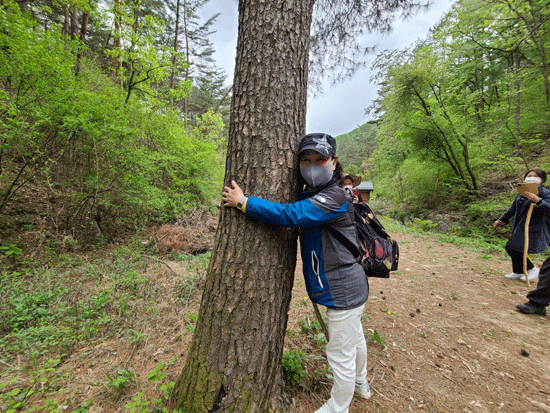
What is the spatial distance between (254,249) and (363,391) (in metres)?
1.59

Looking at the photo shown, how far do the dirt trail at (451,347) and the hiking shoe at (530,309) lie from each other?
0.27 feet

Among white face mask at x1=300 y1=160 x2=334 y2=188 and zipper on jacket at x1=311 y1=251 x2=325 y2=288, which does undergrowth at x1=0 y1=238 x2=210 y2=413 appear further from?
white face mask at x1=300 y1=160 x2=334 y2=188

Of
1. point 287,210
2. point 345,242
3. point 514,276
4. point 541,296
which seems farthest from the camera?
point 514,276

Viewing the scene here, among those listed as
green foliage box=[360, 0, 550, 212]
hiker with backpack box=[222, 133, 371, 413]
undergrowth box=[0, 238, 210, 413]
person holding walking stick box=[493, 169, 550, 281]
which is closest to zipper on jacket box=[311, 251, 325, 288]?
hiker with backpack box=[222, 133, 371, 413]

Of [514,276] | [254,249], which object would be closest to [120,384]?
[254,249]

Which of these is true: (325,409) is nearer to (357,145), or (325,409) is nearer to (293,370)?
(293,370)

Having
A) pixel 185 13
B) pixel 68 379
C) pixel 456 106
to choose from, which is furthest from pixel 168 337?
pixel 185 13

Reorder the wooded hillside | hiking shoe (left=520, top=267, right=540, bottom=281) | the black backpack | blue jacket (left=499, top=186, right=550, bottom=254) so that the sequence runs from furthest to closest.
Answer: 1. the wooded hillside
2. hiking shoe (left=520, top=267, right=540, bottom=281)
3. blue jacket (left=499, top=186, right=550, bottom=254)
4. the black backpack

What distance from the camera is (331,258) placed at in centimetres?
159

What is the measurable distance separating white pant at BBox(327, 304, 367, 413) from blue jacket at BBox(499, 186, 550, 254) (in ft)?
15.2

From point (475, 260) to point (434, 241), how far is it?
2.30 m

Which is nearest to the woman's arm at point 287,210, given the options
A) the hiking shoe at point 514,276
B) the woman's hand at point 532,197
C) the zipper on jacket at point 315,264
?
the zipper on jacket at point 315,264

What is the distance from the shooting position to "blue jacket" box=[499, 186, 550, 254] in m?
3.83

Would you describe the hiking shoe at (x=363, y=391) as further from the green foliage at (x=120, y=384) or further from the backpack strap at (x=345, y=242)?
the green foliage at (x=120, y=384)
